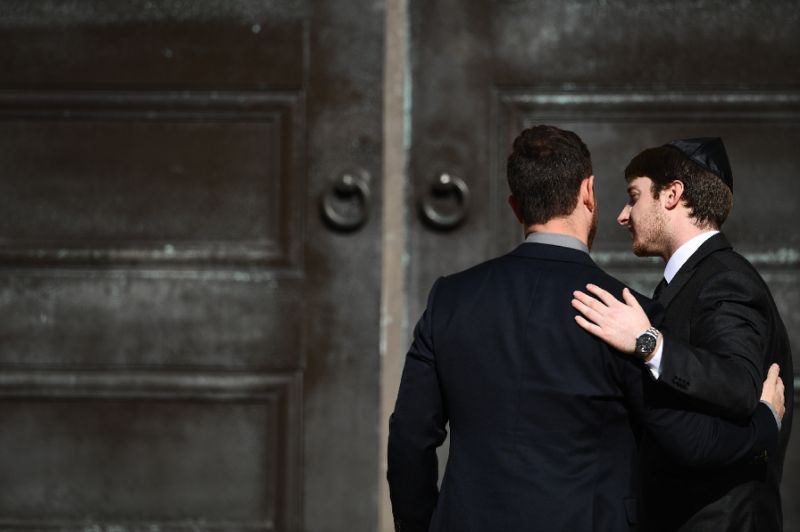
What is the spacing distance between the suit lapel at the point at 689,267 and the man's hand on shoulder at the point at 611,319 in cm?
29

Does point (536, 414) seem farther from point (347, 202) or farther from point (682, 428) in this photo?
point (347, 202)

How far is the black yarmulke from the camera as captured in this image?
7.04 feet

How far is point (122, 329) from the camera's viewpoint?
3031 millimetres

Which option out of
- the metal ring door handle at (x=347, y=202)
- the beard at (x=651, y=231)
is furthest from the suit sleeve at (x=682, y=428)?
the metal ring door handle at (x=347, y=202)

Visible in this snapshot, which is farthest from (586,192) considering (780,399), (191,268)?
(191,268)

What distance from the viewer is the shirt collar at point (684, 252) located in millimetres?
2152

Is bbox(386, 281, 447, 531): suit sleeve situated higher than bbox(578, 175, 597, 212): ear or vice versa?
bbox(578, 175, 597, 212): ear

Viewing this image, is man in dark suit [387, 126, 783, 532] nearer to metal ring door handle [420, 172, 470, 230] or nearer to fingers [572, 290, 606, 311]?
fingers [572, 290, 606, 311]

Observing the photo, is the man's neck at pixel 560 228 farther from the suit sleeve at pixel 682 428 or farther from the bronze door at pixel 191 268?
the bronze door at pixel 191 268

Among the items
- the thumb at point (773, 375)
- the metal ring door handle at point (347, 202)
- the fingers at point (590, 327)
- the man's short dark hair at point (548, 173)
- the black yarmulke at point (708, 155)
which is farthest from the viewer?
the metal ring door handle at point (347, 202)

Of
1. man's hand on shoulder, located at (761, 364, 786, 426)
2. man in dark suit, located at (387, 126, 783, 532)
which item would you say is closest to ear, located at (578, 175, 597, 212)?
man in dark suit, located at (387, 126, 783, 532)

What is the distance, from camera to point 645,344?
1.83 meters

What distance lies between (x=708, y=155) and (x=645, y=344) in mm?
511

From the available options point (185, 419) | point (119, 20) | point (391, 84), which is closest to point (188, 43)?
point (119, 20)
